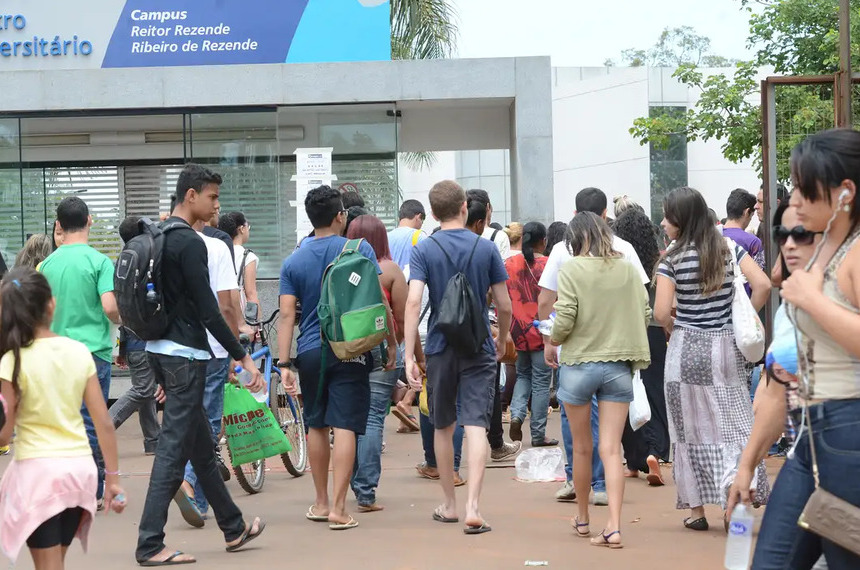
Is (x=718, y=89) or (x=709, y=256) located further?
(x=718, y=89)

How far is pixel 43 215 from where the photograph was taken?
17.0m


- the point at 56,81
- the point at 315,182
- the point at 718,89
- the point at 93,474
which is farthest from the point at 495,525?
the point at 718,89

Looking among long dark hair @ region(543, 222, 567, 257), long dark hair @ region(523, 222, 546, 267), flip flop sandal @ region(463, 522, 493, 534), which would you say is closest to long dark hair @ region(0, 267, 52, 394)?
flip flop sandal @ region(463, 522, 493, 534)

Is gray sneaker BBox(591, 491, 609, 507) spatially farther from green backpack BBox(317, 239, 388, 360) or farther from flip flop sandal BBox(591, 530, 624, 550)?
green backpack BBox(317, 239, 388, 360)

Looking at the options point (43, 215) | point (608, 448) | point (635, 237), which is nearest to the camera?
point (608, 448)

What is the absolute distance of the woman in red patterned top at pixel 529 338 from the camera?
1066 centimetres

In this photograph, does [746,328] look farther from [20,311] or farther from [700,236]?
[20,311]

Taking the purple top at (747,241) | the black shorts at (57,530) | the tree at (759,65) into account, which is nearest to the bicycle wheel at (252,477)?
the purple top at (747,241)

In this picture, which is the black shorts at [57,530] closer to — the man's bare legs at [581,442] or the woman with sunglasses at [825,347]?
the woman with sunglasses at [825,347]

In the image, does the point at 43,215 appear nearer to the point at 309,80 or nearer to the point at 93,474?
the point at 309,80

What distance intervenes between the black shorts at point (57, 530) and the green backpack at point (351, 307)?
2.78 m

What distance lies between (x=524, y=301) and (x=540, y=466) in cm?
179

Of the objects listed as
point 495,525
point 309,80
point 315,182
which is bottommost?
point 495,525

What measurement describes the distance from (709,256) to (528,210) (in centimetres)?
880
